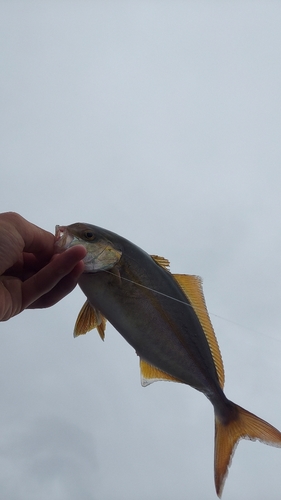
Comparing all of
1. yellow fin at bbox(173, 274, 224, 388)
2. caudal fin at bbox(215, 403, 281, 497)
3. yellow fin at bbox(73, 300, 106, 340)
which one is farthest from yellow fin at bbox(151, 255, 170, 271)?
caudal fin at bbox(215, 403, 281, 497)

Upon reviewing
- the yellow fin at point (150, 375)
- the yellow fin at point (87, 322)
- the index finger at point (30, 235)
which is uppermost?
the index finger at point (30, 235)

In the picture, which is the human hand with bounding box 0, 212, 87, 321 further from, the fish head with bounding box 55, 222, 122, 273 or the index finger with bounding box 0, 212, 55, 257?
the fish head with bounding box 55, 222, 122, 273

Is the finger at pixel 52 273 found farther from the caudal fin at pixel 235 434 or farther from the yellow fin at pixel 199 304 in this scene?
the caudal fin at pixel 235 434

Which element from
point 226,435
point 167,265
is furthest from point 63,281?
point 226,435

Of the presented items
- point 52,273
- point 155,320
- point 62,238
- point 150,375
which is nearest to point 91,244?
point 62,238

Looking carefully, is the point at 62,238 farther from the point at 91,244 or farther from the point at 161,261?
the point at 161,261

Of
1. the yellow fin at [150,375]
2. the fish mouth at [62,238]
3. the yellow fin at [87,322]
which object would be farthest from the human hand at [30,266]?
the yellow fin at [150,375]
